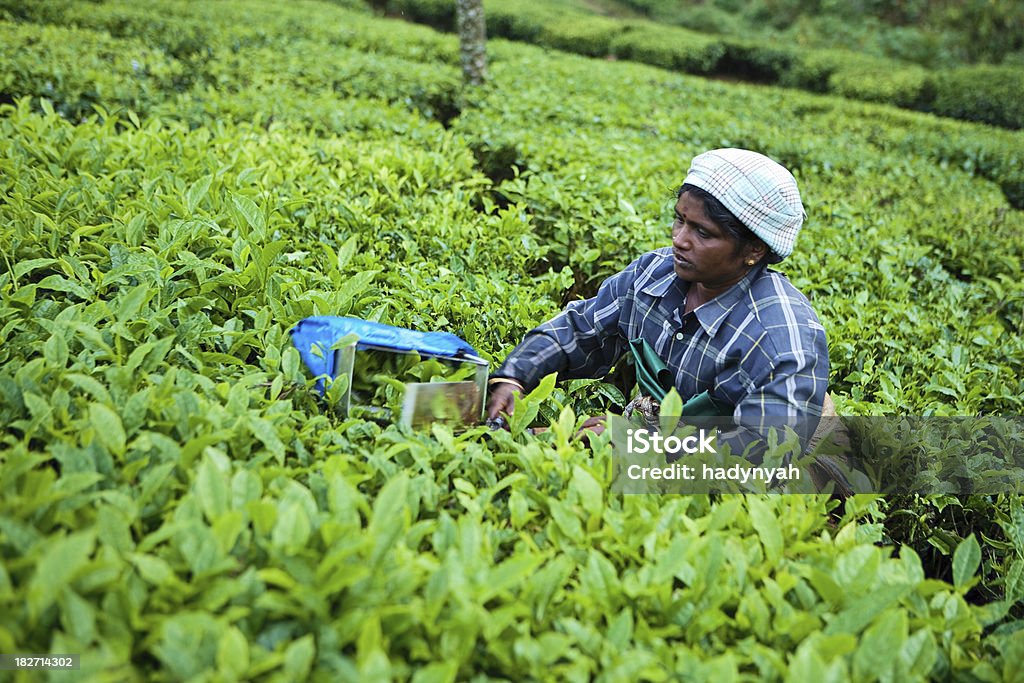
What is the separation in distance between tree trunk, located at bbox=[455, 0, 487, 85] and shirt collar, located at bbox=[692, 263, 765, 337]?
5.57 meters

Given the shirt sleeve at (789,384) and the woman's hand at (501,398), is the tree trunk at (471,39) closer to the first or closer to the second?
the woman's hand at (501,398)

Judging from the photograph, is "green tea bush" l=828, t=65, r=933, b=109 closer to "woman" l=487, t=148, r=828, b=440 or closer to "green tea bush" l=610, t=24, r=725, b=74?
"green tea bush" l=610, t=24, r=725, b=74

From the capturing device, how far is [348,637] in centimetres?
125

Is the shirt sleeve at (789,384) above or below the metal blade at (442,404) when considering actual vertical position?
above

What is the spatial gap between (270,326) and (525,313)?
930 millimetres

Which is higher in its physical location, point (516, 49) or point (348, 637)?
point (516, 49)

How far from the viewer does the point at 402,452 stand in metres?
1.86

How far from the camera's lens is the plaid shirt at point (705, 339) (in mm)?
2082

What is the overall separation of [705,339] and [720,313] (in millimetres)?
94

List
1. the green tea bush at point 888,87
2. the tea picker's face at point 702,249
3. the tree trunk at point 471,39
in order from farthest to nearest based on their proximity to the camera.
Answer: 1. the green tea bush at point 888,87
2. the tree trunk at point 471,39
3. the tea picker's face at point 702,249

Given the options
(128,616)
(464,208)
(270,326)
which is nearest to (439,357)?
(270,326)

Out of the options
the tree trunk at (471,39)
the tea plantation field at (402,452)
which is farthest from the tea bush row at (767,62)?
the tea plantation field at (402,452)

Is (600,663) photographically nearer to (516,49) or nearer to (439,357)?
(439,357)

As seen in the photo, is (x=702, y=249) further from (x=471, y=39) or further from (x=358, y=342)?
(x=471, y=39)
